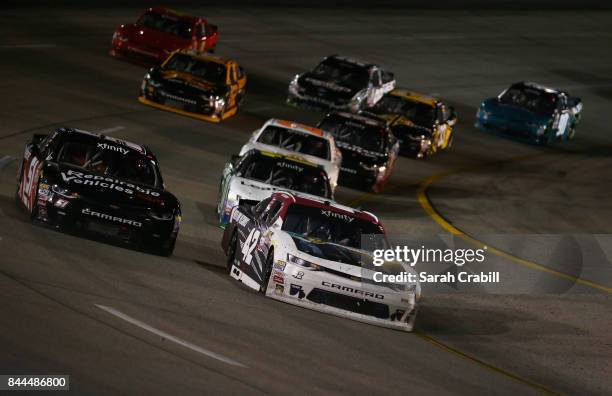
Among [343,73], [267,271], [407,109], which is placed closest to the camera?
[267,271]

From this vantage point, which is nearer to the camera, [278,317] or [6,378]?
[6,378]

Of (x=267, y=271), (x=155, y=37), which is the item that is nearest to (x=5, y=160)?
(x=267, y=271)

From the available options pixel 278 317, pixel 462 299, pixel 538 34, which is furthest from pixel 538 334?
pixel 538 34

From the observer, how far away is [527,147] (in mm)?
34438

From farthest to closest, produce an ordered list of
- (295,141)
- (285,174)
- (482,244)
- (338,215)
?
(295,141), (482,244), (285,174), (338,215)

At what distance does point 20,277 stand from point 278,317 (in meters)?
2.68

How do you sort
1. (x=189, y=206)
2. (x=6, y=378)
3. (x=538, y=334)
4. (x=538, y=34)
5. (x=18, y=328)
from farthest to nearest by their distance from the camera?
(x=538, y=34) < (x=189, y=206) < (x=538, y=334) < (x=18, y=328) < (x=6, y=378)

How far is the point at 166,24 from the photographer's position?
112 feet

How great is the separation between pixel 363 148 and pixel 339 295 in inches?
453

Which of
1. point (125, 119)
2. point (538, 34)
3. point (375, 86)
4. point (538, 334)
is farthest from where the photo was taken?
point (538, 34)

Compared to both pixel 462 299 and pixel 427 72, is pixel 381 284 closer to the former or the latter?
pixel 462 299

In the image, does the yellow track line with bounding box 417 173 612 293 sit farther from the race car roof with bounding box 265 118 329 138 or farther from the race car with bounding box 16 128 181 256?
the race car with bounding box 16 128 181 256

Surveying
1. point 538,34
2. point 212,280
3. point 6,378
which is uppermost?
point 6,378

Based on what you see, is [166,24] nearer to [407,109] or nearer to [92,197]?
[407,109]
